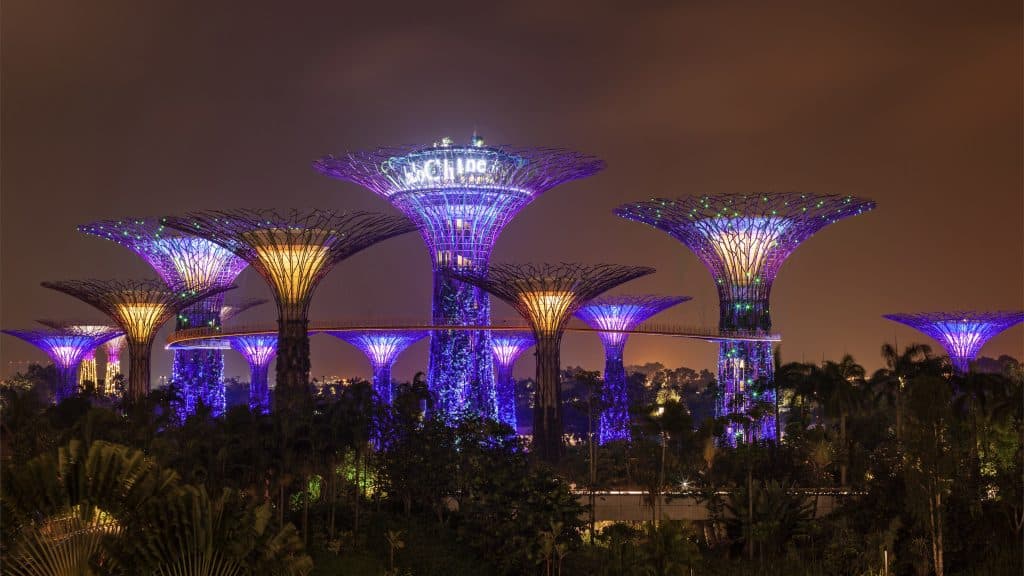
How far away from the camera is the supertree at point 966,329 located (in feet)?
258

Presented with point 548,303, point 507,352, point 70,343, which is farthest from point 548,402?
point 70,343

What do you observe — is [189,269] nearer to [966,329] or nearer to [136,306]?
[136,306]

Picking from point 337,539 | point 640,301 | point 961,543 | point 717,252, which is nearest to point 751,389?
point 717,252

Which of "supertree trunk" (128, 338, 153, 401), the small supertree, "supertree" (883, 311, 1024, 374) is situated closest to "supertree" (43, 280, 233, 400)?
"supertree trunk" (128, 338, 153, 401)

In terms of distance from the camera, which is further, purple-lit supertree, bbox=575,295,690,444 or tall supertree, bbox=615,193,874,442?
purple-lit supertree, bbox=575,295,690,444

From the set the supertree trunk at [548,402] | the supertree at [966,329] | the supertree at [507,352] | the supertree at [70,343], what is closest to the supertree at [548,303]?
the supertree trunk at [548,402]

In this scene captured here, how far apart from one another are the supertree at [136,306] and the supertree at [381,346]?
12110 mm

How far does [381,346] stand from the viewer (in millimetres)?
82750

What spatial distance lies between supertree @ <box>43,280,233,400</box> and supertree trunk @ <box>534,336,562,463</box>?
23.2m

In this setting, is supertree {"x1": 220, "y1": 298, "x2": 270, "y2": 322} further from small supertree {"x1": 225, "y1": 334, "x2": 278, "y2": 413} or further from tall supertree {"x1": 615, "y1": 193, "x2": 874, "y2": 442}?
tall supertree {"x1": 615, "y1": 193, "x2": 874, "y2": 442}

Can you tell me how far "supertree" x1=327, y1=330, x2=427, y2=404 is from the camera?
8112 cm

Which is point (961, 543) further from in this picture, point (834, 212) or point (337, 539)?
point (834, 212)

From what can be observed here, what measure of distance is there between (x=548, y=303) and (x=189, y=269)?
26.6 metres

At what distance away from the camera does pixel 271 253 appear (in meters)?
56.3
